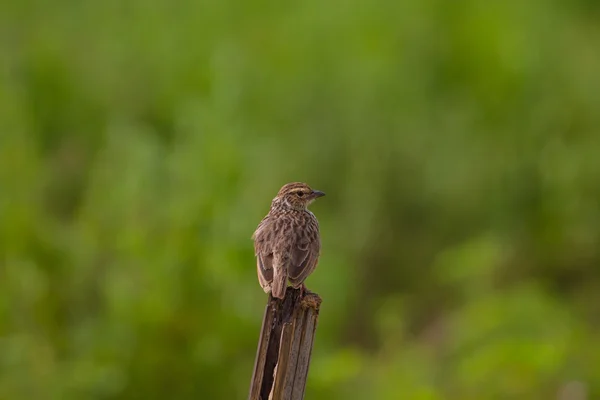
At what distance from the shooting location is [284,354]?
4.89 meters

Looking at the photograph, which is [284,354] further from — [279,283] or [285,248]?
[285,248]

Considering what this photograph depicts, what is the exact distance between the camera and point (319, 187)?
1284cm

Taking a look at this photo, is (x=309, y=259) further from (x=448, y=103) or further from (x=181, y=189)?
(x=448, y=103)

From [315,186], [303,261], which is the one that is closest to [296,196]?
[303,261]

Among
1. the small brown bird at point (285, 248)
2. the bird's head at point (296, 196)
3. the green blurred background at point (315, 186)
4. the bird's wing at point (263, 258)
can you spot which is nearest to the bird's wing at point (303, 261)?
the small brown bird at point (285, 248)

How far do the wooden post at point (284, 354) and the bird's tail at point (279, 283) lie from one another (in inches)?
13.5

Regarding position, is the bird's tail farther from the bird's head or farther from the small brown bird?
the bird's head

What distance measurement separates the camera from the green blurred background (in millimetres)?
9492

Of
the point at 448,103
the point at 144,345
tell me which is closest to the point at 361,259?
the point at 448,103

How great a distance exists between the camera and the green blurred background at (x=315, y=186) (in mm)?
9492

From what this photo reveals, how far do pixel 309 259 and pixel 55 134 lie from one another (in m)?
7.38

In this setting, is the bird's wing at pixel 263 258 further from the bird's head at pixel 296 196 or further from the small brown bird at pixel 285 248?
the bird's head at pixel 296 196

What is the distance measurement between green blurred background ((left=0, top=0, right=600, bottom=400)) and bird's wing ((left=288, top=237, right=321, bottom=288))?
287 cm

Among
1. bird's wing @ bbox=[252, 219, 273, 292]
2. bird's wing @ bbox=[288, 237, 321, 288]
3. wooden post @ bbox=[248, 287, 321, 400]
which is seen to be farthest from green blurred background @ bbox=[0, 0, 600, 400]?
wooden post @ bbox=[248, 287, 321, 400]
